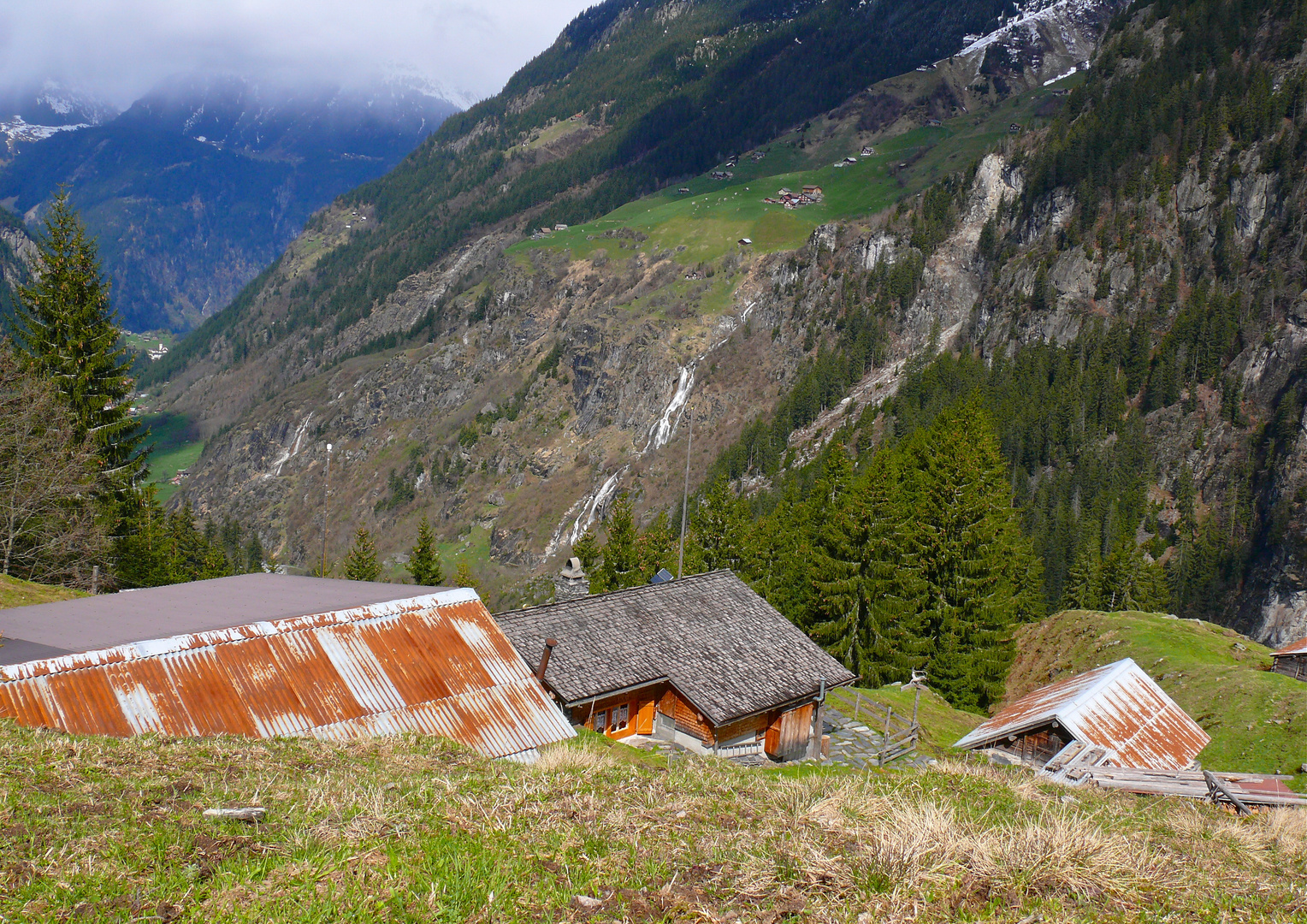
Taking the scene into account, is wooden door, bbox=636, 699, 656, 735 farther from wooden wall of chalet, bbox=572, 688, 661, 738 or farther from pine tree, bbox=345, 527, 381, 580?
pine tree, bbox=345, 527, 381, 580

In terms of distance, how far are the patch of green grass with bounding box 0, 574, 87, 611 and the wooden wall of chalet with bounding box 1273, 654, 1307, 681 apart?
51.9 m

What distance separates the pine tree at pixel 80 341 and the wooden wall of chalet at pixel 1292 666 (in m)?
58.7

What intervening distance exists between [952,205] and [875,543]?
136m

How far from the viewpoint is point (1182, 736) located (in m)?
27.2

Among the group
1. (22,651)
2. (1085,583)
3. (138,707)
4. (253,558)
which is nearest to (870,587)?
(138,707)

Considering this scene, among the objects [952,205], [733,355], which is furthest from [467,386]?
[952,205]

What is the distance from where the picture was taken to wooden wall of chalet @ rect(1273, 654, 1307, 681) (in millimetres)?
37469

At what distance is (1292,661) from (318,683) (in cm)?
4387

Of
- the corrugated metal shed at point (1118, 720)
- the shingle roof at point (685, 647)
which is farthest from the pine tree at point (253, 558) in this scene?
the corrugated metal shed at point (1118, 720)

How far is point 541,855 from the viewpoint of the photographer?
23.0ft

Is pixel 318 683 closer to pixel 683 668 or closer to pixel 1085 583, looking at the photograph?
pixel 683 668

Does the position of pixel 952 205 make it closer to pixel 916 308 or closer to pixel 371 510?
pixel 916 308

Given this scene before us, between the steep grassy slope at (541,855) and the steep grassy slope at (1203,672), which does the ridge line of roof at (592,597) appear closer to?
the steep grassy slope at (541,855)

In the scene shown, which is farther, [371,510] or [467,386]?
[467,386]
